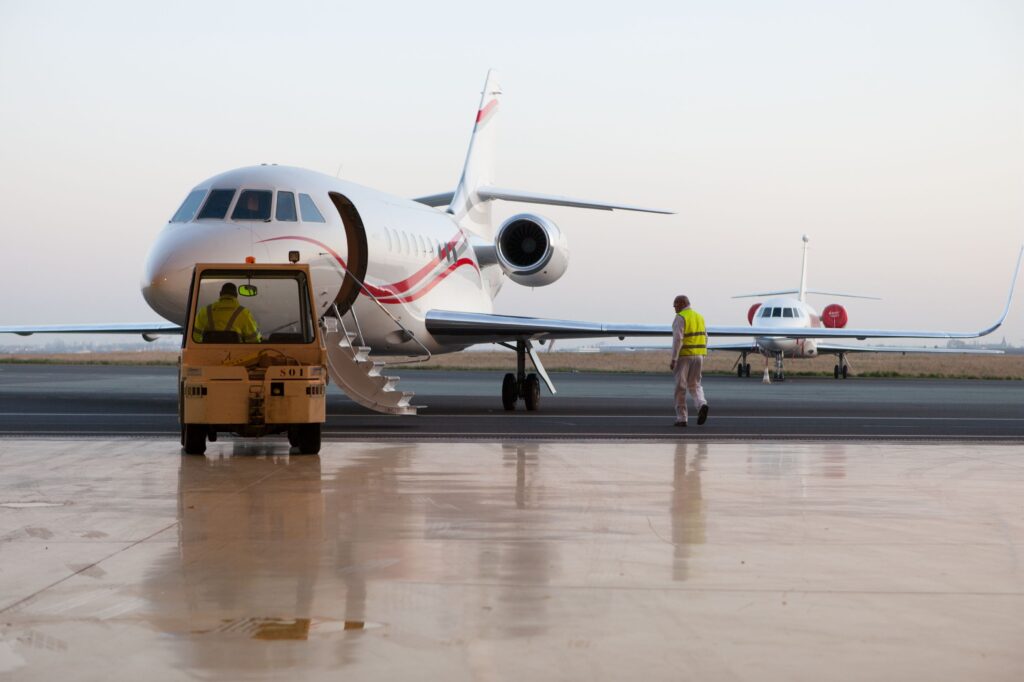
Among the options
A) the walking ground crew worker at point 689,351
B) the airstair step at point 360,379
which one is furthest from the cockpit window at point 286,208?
the walking ground crew worker at point 689,351

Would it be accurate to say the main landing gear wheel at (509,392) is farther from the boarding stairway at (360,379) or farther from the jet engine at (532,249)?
the boarding stairway at (360,379)

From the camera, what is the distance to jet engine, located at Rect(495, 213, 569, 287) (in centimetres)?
2316

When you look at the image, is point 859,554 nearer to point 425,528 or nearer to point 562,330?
point 425,528

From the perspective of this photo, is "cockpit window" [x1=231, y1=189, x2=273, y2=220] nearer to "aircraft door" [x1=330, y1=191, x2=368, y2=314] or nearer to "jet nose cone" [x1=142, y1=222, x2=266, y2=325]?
"jet nose cone" [x1=142, y1=222, x2=266, y2=325]

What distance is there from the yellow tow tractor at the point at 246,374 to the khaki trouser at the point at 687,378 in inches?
205

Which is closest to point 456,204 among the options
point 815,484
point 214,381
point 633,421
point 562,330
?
point 562,330

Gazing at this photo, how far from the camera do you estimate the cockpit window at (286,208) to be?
1633cm

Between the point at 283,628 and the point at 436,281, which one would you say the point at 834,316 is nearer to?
the point at 436,281

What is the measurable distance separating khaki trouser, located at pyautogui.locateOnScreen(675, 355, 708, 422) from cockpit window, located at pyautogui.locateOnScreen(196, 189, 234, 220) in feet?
20.2

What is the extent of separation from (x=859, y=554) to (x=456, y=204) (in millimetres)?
20851

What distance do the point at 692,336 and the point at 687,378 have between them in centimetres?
56

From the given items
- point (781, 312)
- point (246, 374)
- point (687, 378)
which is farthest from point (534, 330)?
point (781, 312)

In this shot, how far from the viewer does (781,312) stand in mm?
47156

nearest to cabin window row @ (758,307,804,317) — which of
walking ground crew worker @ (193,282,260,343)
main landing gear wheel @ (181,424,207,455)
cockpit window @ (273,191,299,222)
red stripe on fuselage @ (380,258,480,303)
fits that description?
red stripe on fuselage @ (380,258,480,303)
